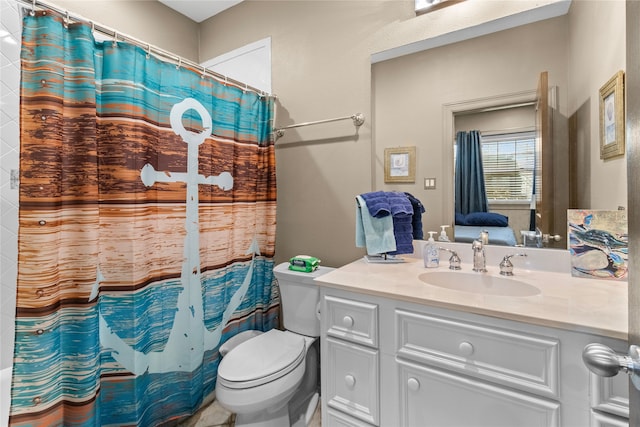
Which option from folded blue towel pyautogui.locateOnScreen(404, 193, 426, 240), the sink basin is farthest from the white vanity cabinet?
folded blue towel pyautogui.locateOnScreen(404, 193, 426, 240)

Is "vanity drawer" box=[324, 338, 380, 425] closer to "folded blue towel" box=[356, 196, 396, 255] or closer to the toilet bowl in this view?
the toilet bowl

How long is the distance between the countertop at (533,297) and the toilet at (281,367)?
0.44m

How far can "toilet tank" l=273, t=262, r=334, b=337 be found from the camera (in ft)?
5.39

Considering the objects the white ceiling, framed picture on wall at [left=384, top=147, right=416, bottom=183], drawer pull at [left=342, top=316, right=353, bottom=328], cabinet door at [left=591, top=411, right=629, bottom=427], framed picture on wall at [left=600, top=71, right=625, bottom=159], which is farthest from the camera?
the white ceiling

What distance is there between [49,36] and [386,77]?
1499mm

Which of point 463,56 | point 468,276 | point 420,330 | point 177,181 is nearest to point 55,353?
point 177,181

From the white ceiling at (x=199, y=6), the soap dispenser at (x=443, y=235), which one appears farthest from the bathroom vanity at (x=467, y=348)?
the white ceiling at (x=199, y=6)

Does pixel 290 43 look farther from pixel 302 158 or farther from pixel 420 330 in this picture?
pixel 420 330

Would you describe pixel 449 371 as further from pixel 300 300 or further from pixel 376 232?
pixel 300 300

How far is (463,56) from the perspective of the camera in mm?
1487

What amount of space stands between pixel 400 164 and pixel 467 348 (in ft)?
3.32

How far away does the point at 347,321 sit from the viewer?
1188 millimetres

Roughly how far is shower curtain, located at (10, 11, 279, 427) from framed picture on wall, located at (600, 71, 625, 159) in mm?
1698

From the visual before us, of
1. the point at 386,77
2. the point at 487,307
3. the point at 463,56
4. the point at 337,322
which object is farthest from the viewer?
the point at 386,77
